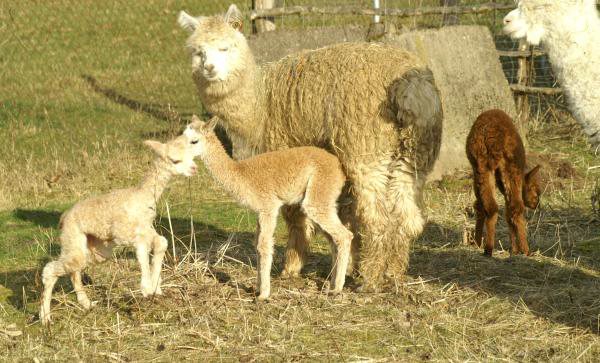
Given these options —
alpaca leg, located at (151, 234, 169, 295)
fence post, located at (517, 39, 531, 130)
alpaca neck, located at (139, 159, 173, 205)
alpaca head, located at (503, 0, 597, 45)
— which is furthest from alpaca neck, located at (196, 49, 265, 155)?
fence post, located at (517, 39, 531, 130)

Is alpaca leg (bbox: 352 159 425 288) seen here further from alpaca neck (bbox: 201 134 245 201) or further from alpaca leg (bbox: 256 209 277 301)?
alpaca neck (bbox: 201 134 245 201)

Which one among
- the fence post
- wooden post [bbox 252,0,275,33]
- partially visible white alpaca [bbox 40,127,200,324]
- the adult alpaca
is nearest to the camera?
partially visible white alpaca [bbox 40,127,200,324]

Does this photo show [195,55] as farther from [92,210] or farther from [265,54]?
[265,54]

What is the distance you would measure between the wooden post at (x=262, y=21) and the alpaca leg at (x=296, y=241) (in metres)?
5.93

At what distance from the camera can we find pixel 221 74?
6914 millimetres

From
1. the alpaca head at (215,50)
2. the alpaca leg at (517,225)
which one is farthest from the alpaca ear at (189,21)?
the alpaca leg at (517,225)

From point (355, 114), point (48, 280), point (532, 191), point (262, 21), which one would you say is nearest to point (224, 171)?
point (355, 114)

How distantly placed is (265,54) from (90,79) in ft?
24.7

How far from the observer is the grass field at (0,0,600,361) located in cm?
566

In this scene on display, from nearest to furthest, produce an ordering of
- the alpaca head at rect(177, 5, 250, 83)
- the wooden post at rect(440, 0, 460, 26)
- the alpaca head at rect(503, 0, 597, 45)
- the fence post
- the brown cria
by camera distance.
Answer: the alpaca head at rect(503, 0, 597, 45)
the alpaca head at rect(177, 5, 250, 83)
the brown cria
the fence post
the wooden post at rect(440, 0, 460, 26)

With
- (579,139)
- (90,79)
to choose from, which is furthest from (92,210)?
(90,79)

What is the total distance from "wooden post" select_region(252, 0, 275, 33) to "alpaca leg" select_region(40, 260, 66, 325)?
7.28 meters

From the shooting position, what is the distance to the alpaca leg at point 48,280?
19.4 ft

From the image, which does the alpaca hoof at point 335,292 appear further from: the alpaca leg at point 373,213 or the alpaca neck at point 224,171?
the alpaca neck at point 224,171
